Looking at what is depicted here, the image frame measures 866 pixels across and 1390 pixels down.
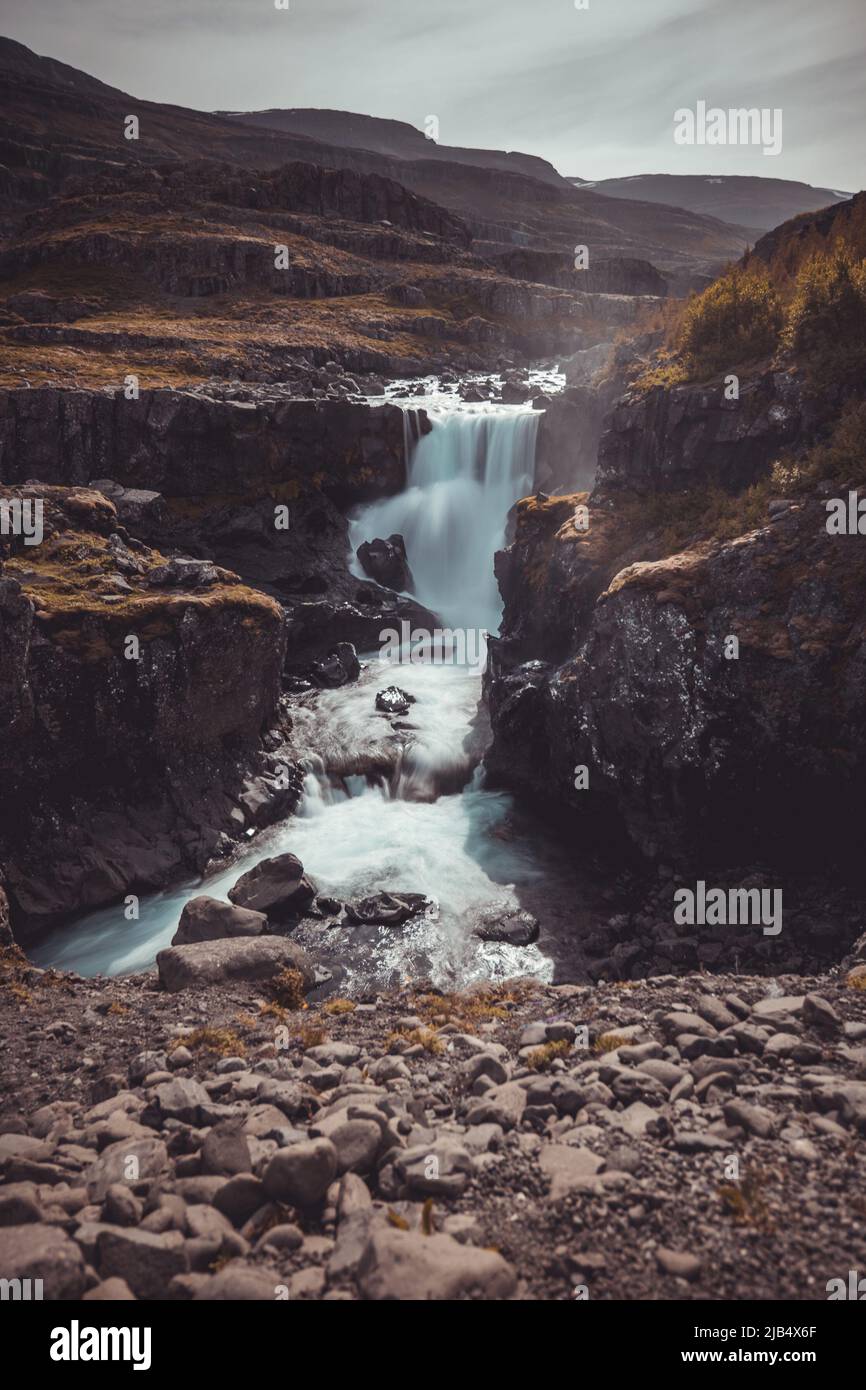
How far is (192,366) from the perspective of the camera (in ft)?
198

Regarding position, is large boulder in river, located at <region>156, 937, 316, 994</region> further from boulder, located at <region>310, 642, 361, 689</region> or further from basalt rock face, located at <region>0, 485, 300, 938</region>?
boulder, located at <region>310, 642, 361, 689</region>

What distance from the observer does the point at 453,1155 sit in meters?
7.68

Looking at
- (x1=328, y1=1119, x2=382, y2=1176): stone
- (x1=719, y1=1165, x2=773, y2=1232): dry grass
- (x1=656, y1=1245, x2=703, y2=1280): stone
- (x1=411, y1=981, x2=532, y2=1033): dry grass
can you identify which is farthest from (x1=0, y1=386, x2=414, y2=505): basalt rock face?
(x1=656, y1=1245, x2=703, y2=1280): stone

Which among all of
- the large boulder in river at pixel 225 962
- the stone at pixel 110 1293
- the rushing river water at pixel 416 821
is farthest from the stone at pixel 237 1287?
the rushing river water at pixel 416 821

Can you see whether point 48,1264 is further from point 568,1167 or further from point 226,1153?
point 568,1167

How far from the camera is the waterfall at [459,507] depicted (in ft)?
145

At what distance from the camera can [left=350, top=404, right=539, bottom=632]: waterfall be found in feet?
145

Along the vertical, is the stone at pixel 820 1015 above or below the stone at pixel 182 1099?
above

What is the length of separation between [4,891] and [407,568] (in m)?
30.9

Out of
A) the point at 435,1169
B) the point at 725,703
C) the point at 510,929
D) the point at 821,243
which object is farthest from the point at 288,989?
the point at 821,243

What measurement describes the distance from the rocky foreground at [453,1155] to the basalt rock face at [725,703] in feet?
27.2

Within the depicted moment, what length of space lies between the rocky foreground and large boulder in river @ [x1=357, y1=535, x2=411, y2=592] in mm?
34598

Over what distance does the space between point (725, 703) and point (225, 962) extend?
14084mm

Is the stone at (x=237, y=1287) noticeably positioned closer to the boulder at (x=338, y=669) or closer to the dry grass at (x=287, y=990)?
the dry grass at (x=287, y=990)
